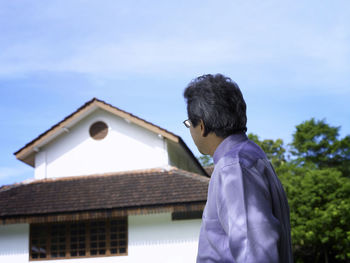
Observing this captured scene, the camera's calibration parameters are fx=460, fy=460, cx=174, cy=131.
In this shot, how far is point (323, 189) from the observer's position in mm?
30969

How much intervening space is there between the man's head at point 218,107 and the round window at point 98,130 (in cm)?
1564

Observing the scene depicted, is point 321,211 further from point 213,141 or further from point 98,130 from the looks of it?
point 213,141

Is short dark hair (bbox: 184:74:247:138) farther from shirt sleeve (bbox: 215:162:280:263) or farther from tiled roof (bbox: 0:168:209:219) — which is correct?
tiled roof (bbox: 0:168:209:219)

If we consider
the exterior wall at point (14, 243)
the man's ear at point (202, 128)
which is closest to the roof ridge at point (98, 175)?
the exterior wall at point (14, 243)

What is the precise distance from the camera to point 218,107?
71.7 inches

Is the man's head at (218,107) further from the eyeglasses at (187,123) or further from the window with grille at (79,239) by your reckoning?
the window with grille at (79,239)

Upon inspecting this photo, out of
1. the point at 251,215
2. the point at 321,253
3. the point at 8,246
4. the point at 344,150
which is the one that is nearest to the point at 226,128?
the point at 251,215

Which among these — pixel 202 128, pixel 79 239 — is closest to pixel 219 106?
pixel 202 128

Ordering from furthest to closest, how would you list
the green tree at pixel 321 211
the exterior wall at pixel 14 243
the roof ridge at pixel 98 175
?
the green tree at pixel 321 211 → the roof ridge at pixel 98 175 → the exterior wall at pixel 14 243

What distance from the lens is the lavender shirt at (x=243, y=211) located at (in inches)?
57.4

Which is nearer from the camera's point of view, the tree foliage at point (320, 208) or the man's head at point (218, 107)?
the man's head at point (218, 107)

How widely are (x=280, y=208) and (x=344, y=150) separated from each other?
38.4m

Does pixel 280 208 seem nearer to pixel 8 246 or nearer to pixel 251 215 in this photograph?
pixel 251 215

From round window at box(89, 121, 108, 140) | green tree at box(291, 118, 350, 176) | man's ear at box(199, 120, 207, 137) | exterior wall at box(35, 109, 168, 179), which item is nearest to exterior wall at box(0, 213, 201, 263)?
exterior wall at box(35, 109, 168, 179)
